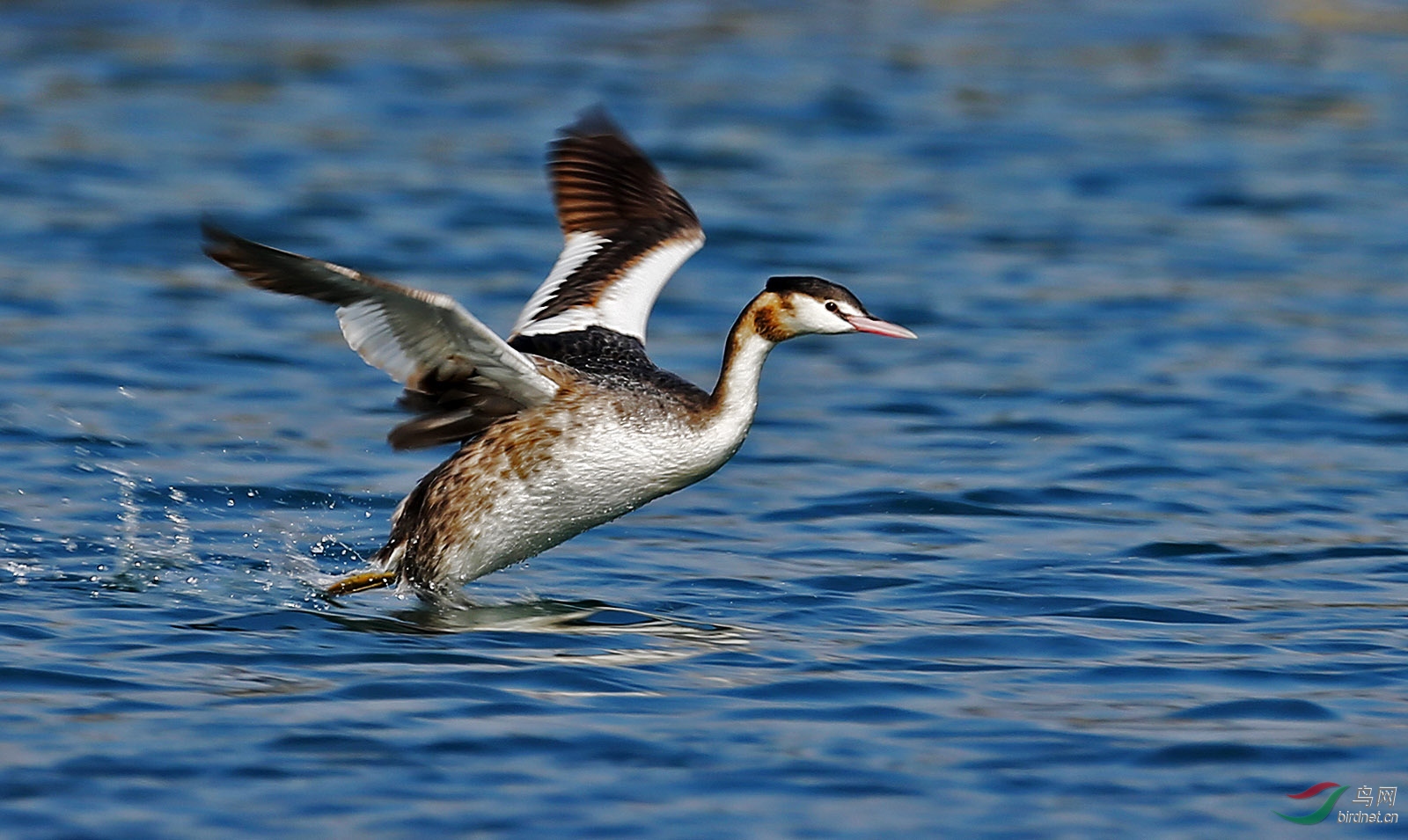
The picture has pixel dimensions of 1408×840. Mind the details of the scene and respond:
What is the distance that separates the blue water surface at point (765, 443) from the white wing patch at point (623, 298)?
0.90 metres

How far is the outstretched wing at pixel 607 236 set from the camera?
8.56 meters

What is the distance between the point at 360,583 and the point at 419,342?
39.8 inches

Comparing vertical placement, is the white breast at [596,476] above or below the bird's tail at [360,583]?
above

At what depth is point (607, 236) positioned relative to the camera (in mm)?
9055

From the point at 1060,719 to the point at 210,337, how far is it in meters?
6.84

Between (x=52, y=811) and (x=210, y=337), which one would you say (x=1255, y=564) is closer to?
(x=52, y=811)

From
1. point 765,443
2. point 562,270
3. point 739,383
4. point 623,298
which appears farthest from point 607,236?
point 739,383

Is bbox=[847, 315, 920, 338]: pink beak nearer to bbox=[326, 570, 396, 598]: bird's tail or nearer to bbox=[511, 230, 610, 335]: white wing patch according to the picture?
bbox=[511, 230, 610, 335]: white wing patch

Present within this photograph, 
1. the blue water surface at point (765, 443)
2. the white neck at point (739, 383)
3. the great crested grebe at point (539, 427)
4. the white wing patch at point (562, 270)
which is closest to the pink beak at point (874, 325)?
the great crested grebe at point (539, 427)

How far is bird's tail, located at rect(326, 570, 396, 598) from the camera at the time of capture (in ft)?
24.9

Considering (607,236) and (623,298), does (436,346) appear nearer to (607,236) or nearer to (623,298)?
(623,298)

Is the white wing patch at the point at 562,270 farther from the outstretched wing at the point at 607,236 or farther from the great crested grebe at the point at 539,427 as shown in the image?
the great crested grebe at the point at 539,427

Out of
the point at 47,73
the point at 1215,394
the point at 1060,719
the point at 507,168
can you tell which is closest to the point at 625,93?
the point at 507,168

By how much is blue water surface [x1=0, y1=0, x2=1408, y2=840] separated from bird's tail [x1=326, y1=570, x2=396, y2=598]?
0.08 metres
